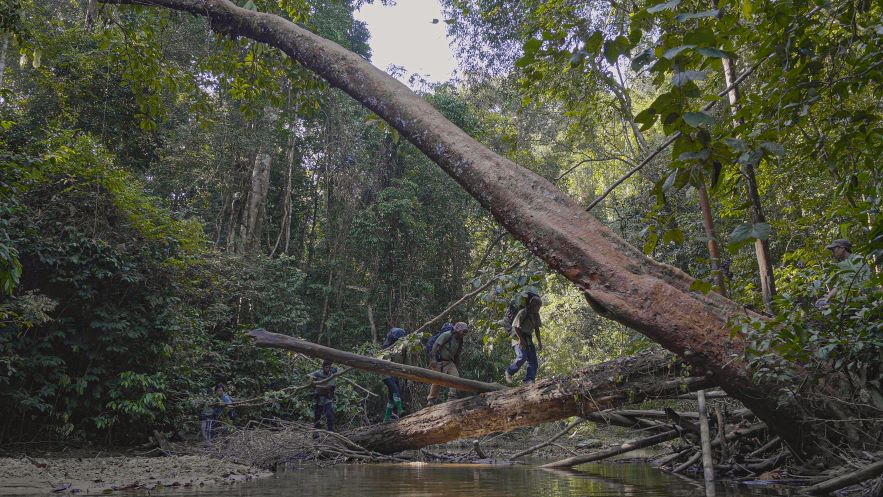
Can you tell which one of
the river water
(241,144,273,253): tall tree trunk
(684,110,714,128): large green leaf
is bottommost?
the river water

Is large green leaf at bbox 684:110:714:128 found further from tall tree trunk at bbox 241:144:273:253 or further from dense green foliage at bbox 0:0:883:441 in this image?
tall tree trunk at bbox 241:144:273:253

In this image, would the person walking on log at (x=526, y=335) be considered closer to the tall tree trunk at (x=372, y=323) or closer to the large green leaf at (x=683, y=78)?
the large green leaf at (x=683, y=78)

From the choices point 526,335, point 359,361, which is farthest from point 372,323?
point 359,361

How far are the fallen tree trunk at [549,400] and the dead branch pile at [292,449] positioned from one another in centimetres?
74

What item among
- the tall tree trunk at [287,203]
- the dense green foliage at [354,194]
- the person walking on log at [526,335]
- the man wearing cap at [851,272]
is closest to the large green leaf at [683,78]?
the dense green foliage at [354,194]

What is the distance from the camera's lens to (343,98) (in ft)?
61.8

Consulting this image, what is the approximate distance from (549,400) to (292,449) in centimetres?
348

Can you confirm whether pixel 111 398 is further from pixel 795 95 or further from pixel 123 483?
pixel 795 95

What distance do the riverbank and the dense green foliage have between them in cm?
165

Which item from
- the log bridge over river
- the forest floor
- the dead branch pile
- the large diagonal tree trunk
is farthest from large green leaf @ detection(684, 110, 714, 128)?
the dead branch pile

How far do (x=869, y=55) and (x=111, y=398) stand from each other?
409 inches

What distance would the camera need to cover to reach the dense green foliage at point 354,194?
2.65 metres

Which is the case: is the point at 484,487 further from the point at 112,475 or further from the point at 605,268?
the point at 112,475

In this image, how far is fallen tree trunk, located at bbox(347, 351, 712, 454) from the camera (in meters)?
5.30
